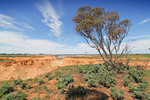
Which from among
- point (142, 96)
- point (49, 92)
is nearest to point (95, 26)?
point (142, 96)

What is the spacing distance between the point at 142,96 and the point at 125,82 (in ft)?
8.04

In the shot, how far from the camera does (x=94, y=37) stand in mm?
11617

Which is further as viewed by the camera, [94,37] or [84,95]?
[94,37]

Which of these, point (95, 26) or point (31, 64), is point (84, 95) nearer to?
point (95, 26)

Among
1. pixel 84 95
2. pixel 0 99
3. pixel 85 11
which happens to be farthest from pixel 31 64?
pixel 84 95

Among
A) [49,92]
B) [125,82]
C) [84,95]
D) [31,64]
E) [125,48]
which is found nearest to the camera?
[84,95]

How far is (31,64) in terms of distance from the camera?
82.7 feet

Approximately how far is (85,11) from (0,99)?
13586 millimetres

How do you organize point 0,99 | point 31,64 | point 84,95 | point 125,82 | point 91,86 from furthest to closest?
point 31,64 < point 125,82 < point 91,86 < point 0,99 < point 84,95

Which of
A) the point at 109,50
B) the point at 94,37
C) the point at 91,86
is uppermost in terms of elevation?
the point at 94,37

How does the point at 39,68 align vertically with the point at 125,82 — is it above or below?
below

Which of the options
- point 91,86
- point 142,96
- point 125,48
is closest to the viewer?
point 142,96

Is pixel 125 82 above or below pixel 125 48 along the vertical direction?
below

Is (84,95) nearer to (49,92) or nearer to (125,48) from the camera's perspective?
(49,92)
